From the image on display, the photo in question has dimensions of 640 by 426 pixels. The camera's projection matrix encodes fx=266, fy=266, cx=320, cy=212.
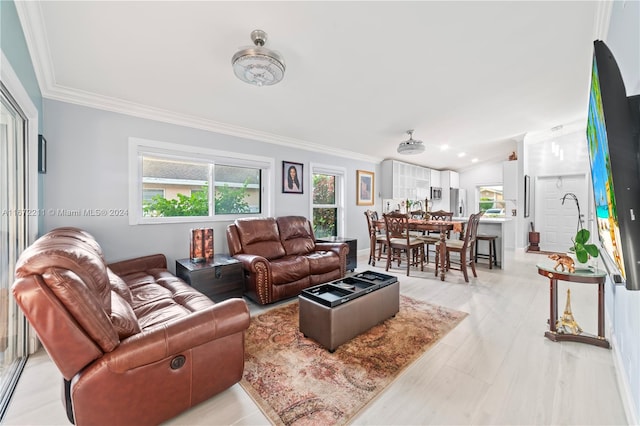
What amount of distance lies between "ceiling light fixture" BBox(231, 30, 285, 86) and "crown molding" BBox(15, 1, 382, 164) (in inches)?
48.3

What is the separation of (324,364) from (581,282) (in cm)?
206

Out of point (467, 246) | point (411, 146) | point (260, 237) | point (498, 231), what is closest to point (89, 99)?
point (260, 237)

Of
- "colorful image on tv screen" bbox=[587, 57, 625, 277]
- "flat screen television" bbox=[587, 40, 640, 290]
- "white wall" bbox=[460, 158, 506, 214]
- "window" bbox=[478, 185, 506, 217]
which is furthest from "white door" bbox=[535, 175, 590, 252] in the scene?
"flat screen television" bbox=[587, 40, 640, 290]

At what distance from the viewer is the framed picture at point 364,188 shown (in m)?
5.99

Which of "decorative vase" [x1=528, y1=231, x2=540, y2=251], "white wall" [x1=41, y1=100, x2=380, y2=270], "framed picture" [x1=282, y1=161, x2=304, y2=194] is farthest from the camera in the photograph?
"decorative vase" [x1=528, y1=231, x2=540, y2=251]

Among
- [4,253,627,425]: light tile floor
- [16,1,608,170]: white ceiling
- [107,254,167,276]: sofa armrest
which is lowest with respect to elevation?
[4,253,627,425]: light tile floor

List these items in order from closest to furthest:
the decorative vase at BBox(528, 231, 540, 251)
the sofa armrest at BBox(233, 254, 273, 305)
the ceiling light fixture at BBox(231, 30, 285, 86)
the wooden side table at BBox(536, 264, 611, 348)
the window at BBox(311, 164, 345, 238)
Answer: the ceiling light fixture at BBox(231, 30, 285, 86)
the wooden side table at BBox(536, 264, 611, 348)
the sofa armrest at BBox(233, 254, 273, 305)
the window at BBox(311, 164, 345, 238)
the decorative vase at BBox(528, 231, 540, 251)

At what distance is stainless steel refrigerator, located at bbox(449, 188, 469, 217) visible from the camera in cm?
866

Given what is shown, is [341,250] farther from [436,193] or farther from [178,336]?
[436,193]

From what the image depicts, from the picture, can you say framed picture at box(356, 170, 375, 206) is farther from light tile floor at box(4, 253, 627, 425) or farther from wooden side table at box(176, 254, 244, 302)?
light tile floor at box(4, 253, 627, 425)

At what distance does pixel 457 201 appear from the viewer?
8.73 metres

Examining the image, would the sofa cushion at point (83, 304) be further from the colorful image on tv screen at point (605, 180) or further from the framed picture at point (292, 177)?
the framed picture at point (292, 177)

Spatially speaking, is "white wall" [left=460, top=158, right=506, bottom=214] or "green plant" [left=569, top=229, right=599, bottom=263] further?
"white wall" [left=460, top=158, right=506, bottom=214]

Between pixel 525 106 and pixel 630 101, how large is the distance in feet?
10.8
